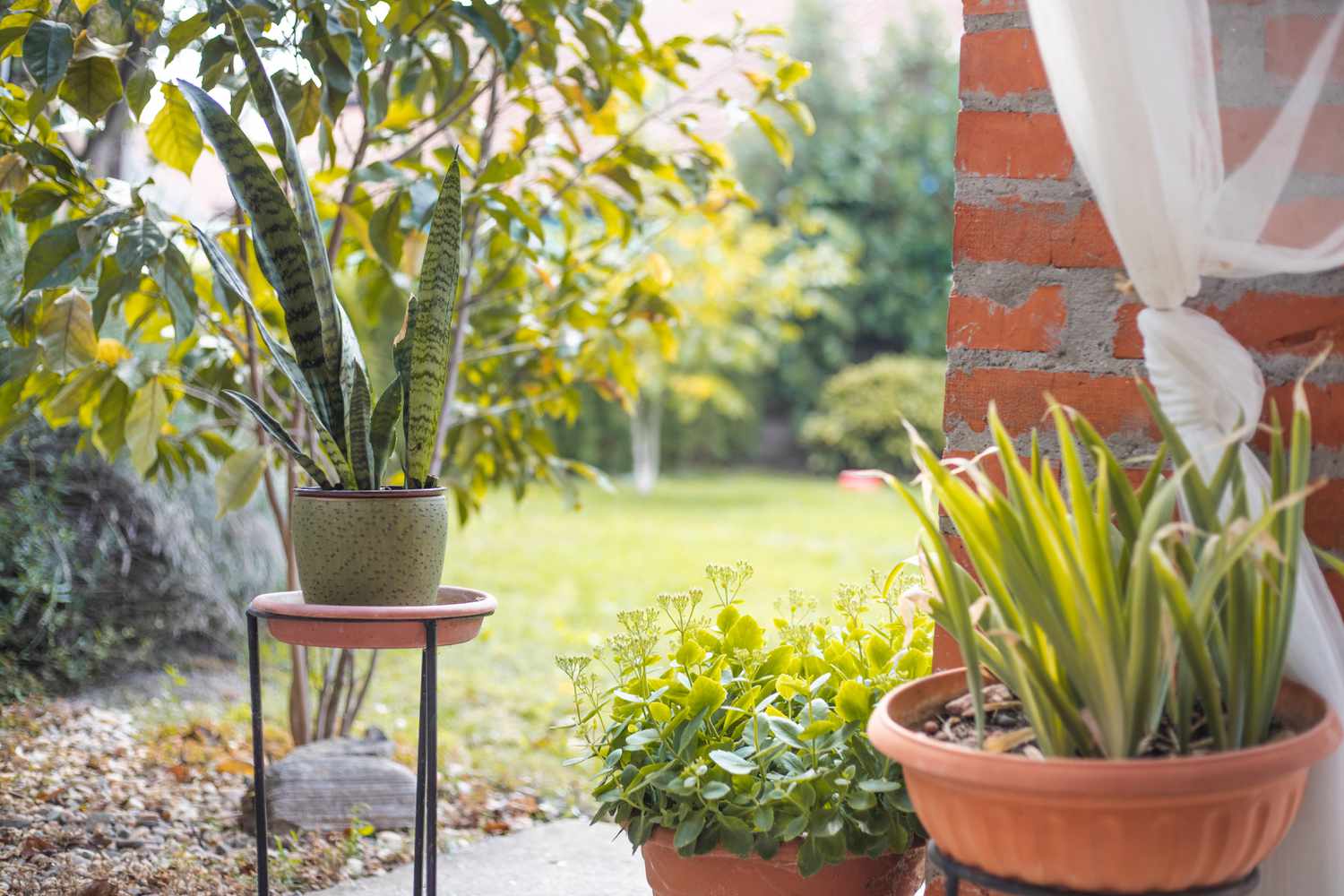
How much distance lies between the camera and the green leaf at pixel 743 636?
174 cm

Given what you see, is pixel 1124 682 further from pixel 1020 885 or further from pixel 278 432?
pixel 278 432

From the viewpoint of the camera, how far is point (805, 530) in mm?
7789

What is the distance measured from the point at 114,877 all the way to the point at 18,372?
83cm

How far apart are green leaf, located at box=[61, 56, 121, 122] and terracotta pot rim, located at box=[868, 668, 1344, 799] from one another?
1.43 m

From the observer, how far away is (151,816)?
2260mm

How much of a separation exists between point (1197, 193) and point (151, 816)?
2.10 m

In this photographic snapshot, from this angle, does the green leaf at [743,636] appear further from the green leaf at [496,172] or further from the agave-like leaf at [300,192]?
the green leaf at [496,172]

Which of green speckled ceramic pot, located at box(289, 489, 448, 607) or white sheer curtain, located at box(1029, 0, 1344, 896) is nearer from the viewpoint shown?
white sheer curtain, located at box(1029, 0, 1344, 896)

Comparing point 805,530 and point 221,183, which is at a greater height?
point 221,183

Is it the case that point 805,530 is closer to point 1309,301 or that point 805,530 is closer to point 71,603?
point 71,603

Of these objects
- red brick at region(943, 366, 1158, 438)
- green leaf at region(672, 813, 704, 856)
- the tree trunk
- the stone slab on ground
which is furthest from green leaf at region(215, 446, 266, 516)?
the tree trunk

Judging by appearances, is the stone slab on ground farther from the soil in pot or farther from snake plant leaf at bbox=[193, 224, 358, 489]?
the soil in pot

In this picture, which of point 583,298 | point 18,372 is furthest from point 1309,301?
point 18,372

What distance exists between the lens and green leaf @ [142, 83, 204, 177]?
1756 mm
